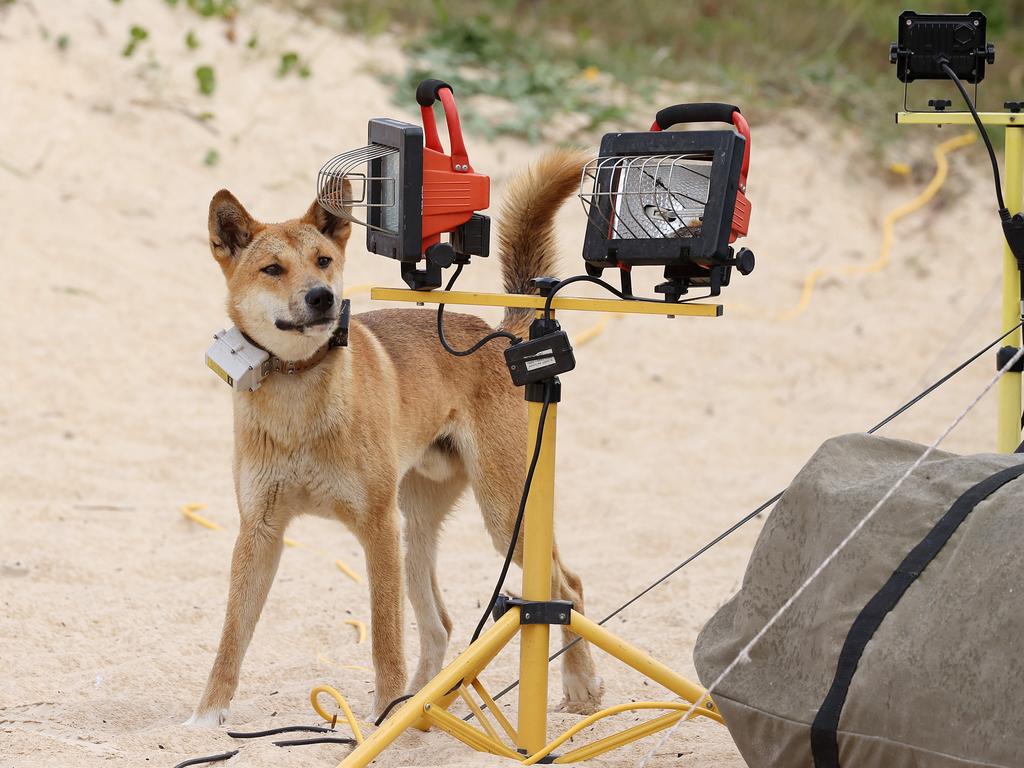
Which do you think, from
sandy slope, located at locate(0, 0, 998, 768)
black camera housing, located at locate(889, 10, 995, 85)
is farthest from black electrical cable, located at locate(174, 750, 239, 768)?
black camera housing, located at locate(889, 10, 995, 85)

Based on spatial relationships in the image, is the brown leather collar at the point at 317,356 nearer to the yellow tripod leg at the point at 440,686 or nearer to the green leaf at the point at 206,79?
the yellow tripod leg at the point at 440,686

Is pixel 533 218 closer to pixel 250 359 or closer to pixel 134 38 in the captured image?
pixel 250 359

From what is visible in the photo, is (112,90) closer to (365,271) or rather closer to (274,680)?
(365,271)

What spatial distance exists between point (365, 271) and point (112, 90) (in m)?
2.18

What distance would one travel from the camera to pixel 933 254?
957 centimetres

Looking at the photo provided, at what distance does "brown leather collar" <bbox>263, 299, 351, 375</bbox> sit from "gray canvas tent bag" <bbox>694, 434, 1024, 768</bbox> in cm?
144

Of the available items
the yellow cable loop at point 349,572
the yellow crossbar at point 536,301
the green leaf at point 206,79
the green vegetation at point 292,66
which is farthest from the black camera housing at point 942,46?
the green vegetation at point 292,66

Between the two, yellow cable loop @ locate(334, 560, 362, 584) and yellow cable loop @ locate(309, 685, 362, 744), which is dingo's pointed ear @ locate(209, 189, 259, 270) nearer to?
yellow cable loop @ locate(309, 685, 362, 744)

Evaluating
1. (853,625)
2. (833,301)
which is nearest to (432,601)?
(853,625)

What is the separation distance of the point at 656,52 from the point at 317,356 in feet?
26.8

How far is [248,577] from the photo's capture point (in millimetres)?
3713

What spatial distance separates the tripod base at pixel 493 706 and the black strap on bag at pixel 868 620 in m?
0.36

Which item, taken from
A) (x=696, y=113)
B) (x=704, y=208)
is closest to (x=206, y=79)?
(x=696, y=113)

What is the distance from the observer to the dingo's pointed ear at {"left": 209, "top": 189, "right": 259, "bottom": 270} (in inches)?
146
